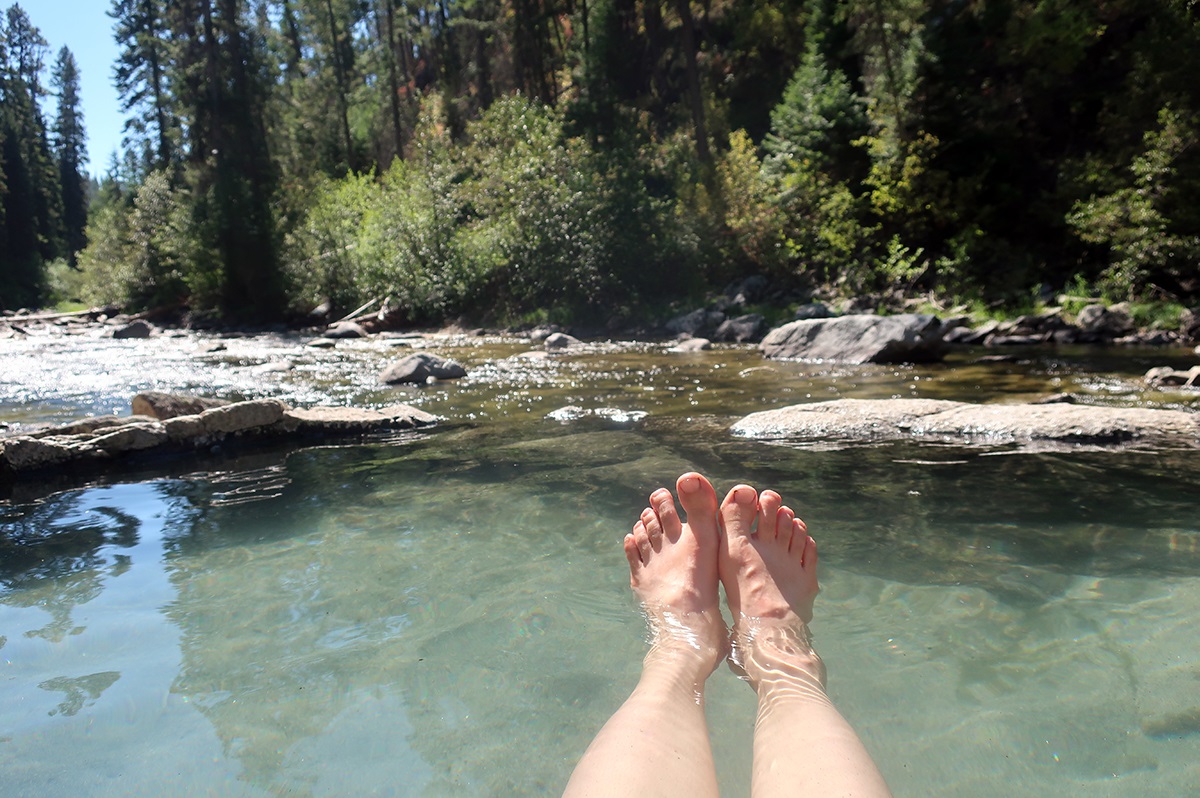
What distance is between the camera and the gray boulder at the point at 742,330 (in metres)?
12.1

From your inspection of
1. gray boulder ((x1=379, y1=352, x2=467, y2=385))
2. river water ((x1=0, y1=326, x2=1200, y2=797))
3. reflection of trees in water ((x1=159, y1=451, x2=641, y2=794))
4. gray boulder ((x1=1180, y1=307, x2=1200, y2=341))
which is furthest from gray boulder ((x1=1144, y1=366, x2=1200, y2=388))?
gray boulder ((x1=379, y1=352, x2=467, y2=385))

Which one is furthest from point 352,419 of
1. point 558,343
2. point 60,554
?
point 558,343

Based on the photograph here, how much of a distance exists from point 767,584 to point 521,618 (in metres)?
0.76

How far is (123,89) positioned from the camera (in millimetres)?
31391

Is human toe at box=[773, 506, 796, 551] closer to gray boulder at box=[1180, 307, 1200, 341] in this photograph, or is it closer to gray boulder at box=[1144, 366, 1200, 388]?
gray boulder at box=[1144, 366, 1200, 388]

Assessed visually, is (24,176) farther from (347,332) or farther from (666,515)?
(666,515)

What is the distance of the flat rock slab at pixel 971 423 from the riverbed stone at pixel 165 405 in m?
3.79

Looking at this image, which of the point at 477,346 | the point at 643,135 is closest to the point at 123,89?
the point at 643,135

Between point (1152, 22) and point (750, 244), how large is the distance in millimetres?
8034

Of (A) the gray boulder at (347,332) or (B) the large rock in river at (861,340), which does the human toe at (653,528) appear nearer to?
(B) the large rock in river at (861,340)

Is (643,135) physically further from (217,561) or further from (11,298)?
(11,298)

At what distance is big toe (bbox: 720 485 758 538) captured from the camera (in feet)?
8.43

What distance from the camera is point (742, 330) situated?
1218 centimetres

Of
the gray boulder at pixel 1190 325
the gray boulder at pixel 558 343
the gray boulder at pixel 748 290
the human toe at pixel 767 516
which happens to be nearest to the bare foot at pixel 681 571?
the human toe at pixel 767 516
